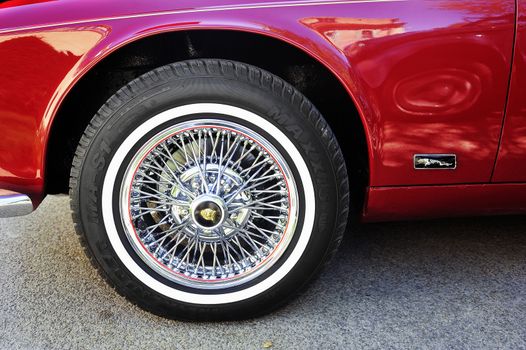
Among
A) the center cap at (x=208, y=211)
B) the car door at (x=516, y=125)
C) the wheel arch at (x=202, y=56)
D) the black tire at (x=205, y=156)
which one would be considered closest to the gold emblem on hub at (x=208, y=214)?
the center cap at (x=208, y=211)

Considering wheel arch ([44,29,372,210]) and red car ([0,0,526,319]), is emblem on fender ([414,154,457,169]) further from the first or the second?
wheel arch ([44,29,372,210])

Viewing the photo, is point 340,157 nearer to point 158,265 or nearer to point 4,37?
point 158,265

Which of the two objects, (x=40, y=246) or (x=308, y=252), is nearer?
(x=308, y=252)

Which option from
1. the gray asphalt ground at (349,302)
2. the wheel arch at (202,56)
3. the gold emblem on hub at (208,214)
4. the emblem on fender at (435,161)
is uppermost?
the wheel arch at (202,56)

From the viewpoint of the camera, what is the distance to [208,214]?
1894 mm

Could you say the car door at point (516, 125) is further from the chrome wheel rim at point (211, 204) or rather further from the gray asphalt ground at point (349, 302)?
the chrome wheel rim at point (211, 204)

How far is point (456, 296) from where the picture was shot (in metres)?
2.05

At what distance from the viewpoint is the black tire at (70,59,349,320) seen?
5.74 feet

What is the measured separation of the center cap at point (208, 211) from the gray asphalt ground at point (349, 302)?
1.13 feet

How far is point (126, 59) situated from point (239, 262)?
2.65ft

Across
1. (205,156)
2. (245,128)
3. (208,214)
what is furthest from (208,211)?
(245,128)

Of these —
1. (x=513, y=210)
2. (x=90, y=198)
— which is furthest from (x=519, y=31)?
(x=90, y=198)

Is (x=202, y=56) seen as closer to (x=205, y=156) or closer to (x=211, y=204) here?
(x=205, y=156)

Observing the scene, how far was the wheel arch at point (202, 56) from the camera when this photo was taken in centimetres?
186
